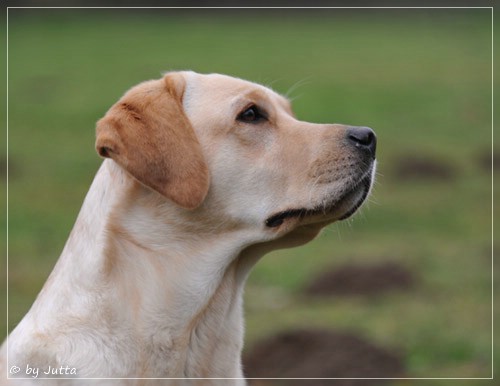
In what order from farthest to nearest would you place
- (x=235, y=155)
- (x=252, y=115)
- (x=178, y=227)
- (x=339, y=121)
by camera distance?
(x=339, y=121), (x=252, y=115), (x=235, y=155), (x=178, y=227)

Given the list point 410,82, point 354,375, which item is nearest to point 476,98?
point 410,82

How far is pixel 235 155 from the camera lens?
15.7 feet

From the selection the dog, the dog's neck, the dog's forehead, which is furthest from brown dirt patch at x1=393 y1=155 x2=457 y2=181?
the dog's neck

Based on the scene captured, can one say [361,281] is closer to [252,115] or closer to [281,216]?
[252,115]

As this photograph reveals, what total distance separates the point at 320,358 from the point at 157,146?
147 inches

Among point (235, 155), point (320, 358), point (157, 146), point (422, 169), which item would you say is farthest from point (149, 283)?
point (422, 169)

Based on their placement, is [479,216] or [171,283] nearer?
[171,283]

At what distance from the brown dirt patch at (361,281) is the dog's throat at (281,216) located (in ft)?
18.9

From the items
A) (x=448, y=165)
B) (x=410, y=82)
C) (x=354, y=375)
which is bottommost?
(x=410, y=82)

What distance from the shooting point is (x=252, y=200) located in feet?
15.5

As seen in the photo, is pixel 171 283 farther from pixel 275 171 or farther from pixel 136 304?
pixel 275 171

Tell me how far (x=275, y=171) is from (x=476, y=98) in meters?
20.1

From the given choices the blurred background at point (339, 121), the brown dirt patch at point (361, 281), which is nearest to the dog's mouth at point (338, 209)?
the blurred background at point (339, 121)

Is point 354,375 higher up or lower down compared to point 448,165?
higher up
